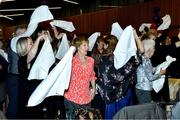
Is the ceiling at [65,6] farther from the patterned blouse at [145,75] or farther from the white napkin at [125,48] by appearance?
the white napkin at [125,48]

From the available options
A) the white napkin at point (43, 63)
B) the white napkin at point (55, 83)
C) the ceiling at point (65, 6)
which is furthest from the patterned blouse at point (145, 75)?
the ceiling at point (65, 6)

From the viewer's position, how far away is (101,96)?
4.61m

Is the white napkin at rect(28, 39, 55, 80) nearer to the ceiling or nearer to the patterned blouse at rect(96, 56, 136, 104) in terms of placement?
the patterned blouse at rect(96, 56, 136, 104)

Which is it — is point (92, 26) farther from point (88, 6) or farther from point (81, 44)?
point (81, 44)

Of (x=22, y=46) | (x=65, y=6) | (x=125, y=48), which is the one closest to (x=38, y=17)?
(x=22, y=46)

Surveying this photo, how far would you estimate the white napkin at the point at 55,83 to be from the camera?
384 cm

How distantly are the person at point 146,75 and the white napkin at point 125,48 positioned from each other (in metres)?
0.22

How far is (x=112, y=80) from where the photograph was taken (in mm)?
4445

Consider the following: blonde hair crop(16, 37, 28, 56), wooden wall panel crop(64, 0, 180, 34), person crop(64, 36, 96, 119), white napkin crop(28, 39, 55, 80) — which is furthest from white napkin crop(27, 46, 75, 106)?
wooden wall panel crop(64, 0, 180, 34)

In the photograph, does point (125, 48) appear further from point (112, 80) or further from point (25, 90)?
point (25, 90)

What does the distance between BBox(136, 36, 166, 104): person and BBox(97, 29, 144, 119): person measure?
0.41 feet

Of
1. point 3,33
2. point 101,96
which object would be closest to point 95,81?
point 101,96

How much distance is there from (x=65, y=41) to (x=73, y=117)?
60.3 inches

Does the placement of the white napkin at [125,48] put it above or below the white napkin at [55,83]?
above
